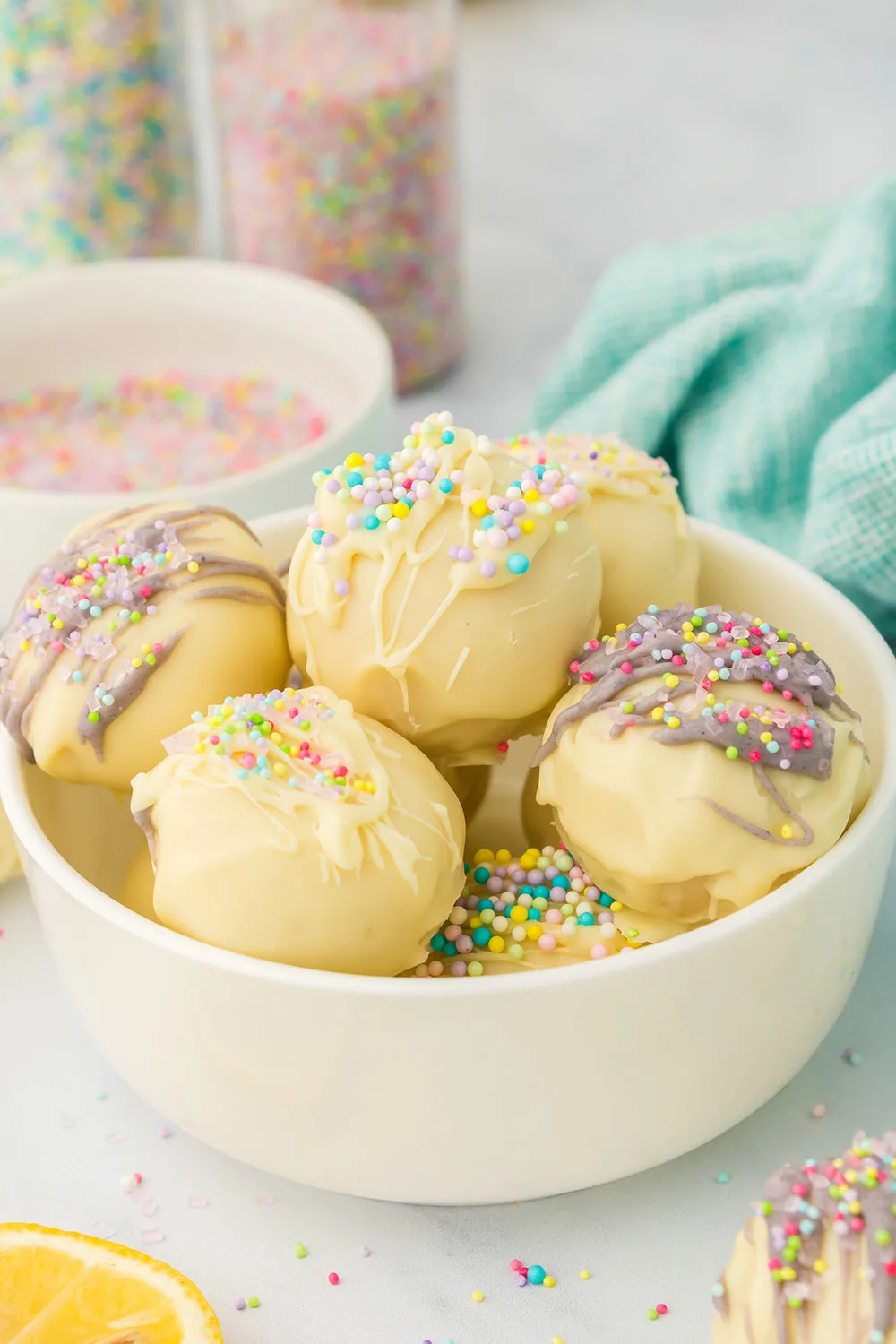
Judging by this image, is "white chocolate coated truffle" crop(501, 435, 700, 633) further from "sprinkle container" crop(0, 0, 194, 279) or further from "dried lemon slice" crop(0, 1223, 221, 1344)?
"sprinkle container" crop(0, 0, 194, 279)

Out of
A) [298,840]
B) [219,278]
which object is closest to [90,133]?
[219,278]

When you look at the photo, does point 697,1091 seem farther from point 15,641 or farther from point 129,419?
point 129,419

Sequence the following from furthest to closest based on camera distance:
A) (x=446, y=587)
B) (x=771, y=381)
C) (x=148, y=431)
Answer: (x=148, y=431)
(x=771, y=381)
(x=446, y=587)

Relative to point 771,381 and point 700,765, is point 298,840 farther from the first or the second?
point 771,381

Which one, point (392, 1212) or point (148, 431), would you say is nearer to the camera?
point (392, 1212)

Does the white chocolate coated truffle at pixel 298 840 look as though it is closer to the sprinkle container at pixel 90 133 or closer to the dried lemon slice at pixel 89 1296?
the dried lemon slice at pixel 89 1296

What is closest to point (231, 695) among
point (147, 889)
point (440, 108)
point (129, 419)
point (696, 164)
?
point (147, 889)

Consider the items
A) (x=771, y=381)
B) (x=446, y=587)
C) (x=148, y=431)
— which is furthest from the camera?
(x=148, y=431)
